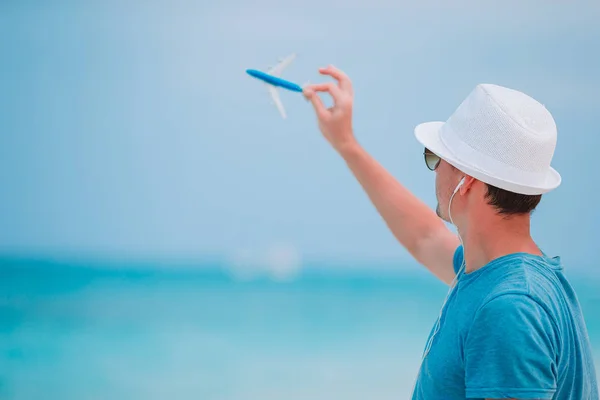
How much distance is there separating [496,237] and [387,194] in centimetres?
56

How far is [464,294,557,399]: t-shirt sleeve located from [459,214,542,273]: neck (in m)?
0.14

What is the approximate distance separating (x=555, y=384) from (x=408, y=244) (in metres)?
0.71

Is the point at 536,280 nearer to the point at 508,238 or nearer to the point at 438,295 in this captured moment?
the point at 508,238

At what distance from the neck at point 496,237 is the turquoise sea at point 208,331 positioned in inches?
143

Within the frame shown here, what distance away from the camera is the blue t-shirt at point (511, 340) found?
1.06 metres

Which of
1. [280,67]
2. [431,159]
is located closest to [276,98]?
[280,67]

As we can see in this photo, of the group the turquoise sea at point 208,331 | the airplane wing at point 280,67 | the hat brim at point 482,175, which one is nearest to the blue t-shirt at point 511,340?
the hat brim at point 482,175

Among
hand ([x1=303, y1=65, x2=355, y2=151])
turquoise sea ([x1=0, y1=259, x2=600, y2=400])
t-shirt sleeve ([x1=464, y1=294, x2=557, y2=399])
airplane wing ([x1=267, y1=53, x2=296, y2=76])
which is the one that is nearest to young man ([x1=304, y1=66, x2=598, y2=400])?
t-shirt sleeve ([x1=464, y1=294, x2=557, y2=399])

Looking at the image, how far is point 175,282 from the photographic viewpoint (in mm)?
8859

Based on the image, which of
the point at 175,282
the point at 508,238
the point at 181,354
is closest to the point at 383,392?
the point at 181,354

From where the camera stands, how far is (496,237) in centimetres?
123

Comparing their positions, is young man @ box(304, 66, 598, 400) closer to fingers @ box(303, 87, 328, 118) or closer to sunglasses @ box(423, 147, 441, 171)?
sunglasses @ box(423, 147, 441, 171)

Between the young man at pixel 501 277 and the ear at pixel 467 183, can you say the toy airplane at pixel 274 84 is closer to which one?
the young man at pixel 501 277

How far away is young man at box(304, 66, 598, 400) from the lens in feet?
3.50
